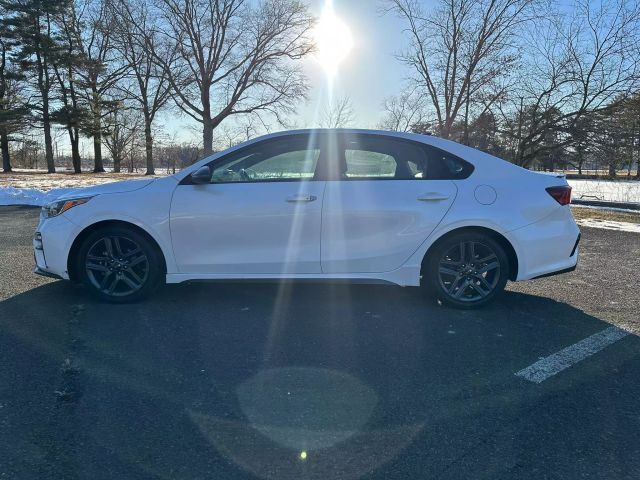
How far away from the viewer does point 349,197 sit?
427 centimetres

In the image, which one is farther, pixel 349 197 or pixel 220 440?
pixel 349 197

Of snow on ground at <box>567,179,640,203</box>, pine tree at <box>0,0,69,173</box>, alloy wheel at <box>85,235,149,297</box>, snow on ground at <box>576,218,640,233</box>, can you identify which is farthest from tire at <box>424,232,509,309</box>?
pine tree at <box>0,0,69,173</box>

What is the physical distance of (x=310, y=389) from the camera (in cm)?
291

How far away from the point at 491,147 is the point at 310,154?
46.6ft

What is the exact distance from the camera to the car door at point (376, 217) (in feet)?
14.0

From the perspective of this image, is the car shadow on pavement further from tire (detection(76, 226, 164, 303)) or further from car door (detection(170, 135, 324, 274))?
car door (detection(170, 135, 324, 274))

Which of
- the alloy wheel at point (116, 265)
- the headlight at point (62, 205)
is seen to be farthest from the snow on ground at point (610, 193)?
the headlight at point (62, 205)

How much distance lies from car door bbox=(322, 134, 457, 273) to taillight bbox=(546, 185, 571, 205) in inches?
36.1

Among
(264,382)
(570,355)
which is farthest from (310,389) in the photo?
(570,355)

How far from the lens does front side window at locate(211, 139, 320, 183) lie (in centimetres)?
437

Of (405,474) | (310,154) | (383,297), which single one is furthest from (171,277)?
(405,474)

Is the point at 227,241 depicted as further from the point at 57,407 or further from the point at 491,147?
the point at 491,147

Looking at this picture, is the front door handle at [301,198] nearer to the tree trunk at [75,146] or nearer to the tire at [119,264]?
the tire at [119,264]

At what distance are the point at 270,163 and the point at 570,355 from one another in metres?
2.90
